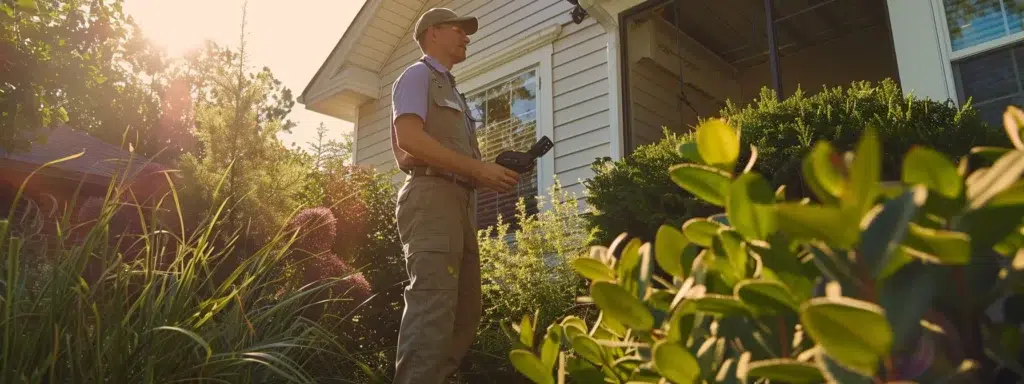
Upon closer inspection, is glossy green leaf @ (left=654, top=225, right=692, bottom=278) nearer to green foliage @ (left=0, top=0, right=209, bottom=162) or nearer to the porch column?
green foliage @ (left=0, top=0, right=209, bottom=162)

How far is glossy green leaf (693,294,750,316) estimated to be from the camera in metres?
0.44

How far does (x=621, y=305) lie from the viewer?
52 centimetres

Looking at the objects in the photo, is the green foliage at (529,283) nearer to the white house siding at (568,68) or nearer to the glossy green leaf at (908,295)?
the white house siding at (568,68)

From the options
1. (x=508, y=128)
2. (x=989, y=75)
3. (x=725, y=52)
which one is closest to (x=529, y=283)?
(x=989, y=75)

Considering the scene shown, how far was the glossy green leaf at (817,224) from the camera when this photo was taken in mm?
340

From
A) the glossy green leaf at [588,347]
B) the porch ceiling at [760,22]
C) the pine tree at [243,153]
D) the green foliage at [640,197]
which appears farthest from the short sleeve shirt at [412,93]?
the porch ceiling at [760,22]

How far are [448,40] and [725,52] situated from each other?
716cm

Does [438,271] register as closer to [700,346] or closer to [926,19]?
[700,346]

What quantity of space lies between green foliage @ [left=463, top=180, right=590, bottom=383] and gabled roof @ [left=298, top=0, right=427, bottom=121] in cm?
461

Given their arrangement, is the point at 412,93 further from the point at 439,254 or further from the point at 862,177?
the point at 862,177

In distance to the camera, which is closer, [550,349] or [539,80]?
[550,349]

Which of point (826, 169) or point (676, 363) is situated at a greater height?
point (826, 169)

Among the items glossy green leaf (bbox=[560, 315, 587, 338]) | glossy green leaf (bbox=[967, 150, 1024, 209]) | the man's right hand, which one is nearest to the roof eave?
the man's right hand

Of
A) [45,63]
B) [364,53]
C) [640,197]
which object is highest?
[364,53]
